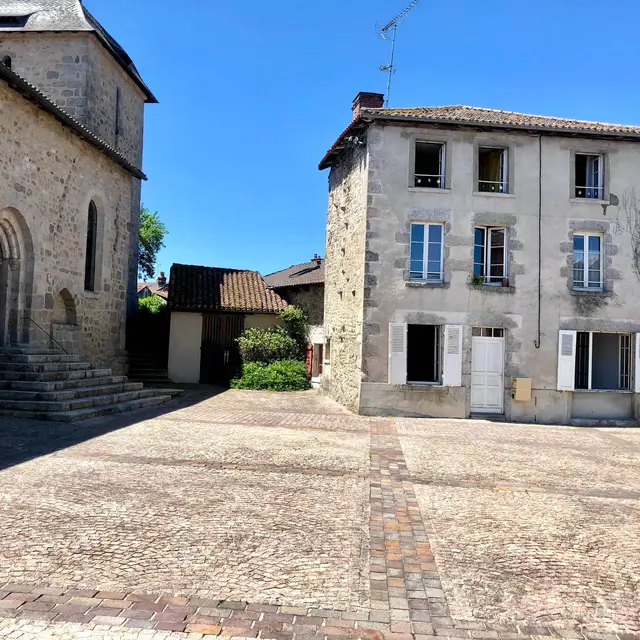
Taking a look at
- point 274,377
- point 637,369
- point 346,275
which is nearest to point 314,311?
point 274,377

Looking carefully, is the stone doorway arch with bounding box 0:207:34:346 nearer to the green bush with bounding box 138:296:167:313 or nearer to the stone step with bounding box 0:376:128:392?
the stone step with bounding box 0:376:128:392

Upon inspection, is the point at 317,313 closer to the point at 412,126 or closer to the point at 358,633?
the point at 412,126

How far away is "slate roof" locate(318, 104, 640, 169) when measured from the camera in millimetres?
12867

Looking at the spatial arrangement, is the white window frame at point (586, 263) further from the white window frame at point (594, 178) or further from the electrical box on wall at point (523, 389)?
the electrical box on wall at point (523, 389)

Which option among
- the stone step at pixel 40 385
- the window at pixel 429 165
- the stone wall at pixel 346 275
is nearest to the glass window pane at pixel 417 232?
the window at pixel 429 165

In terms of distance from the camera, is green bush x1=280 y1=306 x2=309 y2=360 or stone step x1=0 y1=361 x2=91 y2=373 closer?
stone step x1=0 y1=361 x2=91 y2=373

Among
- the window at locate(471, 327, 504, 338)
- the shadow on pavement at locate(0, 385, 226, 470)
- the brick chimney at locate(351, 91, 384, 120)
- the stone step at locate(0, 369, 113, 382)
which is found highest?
the brick chimney at locate(351, 91, 384, 120)

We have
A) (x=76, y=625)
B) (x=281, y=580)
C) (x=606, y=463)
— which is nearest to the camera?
(x=76, y=625)

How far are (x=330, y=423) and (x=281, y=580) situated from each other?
7.57 m

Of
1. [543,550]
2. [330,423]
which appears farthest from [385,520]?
[330,423]

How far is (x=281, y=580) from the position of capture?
12.0ft

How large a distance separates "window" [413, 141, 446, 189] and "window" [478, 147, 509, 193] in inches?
38.7

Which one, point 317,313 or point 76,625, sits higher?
point 317,313

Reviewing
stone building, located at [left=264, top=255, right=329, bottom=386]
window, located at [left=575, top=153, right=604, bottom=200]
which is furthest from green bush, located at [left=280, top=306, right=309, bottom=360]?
window, located at [left=575, top=153, right=604, bottom=200]
